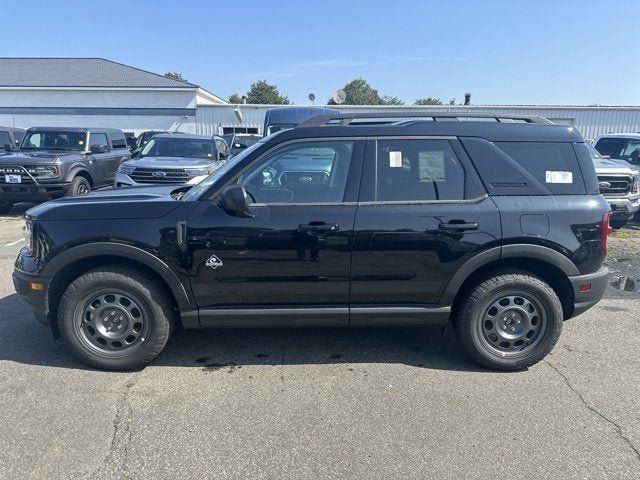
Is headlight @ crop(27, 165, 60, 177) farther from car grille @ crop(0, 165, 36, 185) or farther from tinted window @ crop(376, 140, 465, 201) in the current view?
tinted window @ crop(376, 140, 465, 201)

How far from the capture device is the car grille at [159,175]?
8.63 meters

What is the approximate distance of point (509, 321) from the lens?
3.57 m

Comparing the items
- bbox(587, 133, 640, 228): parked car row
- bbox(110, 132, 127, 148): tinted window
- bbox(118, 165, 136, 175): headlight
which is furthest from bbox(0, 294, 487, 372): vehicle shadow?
bbox(110, 132, 127, 148): tinted window

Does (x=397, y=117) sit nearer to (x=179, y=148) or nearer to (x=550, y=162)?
(x=550, y=162)

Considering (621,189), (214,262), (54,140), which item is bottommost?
(214,262)

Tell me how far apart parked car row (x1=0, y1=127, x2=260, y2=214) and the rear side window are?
5.93m

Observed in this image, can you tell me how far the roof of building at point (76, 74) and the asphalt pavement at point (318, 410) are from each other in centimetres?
3080

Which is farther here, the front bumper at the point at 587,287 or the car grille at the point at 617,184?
the car grille at the point at 617,184

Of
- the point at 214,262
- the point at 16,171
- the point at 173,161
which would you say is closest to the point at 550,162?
the point at 214,262

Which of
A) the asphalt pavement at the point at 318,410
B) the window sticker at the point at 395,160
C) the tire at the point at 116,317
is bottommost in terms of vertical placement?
the asphalt pavement at the point at 318,410

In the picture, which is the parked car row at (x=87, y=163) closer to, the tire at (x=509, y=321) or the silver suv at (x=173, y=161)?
the silver suv at (x=173, y=161)

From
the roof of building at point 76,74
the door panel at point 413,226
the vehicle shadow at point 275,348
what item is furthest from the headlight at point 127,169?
the roof of building at point 76,74

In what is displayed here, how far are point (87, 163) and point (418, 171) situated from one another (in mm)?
9281

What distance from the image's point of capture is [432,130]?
11.4ft
